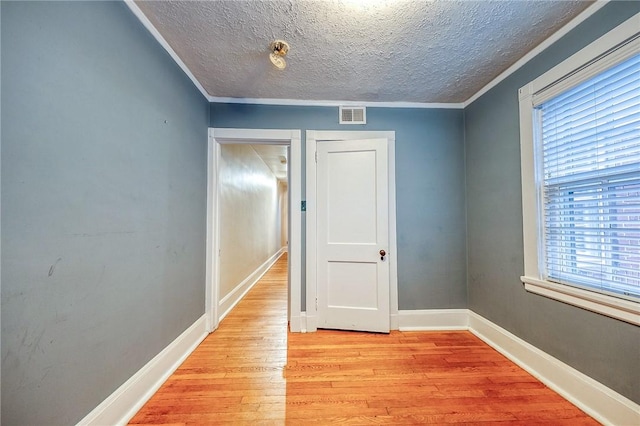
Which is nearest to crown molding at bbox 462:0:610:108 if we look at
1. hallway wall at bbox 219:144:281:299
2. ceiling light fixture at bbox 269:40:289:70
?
ceiling light fixture at bbox 269:40:289:70

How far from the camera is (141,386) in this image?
4.94ft

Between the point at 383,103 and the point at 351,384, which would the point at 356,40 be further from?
the point at 351,384

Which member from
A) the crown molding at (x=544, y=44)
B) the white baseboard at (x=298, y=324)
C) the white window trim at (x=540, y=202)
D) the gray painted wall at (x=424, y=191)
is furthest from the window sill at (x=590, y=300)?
the white baseboard at (x=298, y=324)

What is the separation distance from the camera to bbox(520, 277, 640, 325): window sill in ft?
4.18

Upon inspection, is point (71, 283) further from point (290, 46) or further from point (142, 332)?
point (290, 46)

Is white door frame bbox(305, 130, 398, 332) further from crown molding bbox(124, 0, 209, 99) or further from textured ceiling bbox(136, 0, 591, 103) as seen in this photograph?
crown molding bbox(124, 0, 209, 99)

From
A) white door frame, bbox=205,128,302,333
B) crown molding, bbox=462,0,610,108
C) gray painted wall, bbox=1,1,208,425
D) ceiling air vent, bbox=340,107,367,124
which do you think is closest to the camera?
gray painted wall, bbox=1,1,208,425

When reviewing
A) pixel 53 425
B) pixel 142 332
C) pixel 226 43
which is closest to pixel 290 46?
pixel 226 43

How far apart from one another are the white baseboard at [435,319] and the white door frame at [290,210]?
114 centimetres

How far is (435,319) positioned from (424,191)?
1363mm

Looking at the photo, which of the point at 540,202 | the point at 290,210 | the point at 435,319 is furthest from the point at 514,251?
the point at 290,210

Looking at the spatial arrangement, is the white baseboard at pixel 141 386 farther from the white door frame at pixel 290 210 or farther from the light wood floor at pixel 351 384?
the white door frame at pixel 290 210

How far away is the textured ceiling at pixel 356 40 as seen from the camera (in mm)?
1430

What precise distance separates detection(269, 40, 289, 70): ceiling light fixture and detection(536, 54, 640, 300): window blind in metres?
1.91
